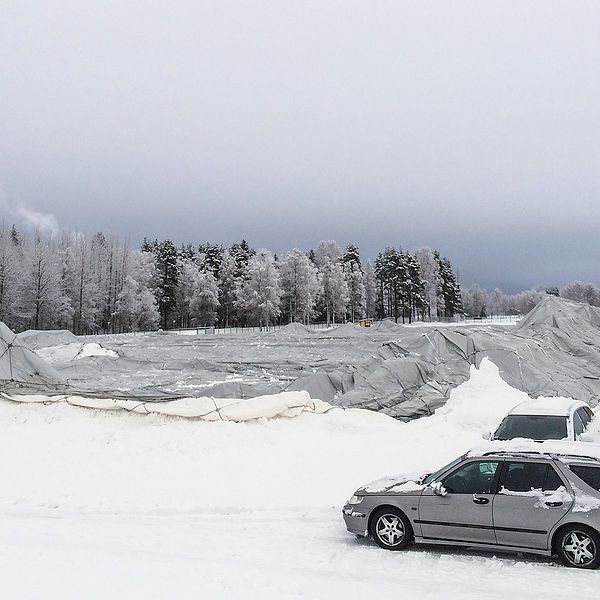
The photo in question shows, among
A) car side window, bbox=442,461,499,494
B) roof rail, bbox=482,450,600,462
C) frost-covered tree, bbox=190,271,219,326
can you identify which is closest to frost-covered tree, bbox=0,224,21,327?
frost-covered tree, bbox=190,271,219,326

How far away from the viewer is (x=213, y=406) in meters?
13.7

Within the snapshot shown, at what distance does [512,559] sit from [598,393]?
1672 cm

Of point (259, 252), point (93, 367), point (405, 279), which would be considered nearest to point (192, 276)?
point (259, 252)

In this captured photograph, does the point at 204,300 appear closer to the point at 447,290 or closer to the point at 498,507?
the point at 447,290

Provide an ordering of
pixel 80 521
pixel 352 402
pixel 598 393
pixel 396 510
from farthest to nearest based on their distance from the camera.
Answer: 1. pixel 598 393
2. pixel 352 402
3. pixel 80 521
4. pixel 396 510

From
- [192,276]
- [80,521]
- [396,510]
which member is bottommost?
[80,521]

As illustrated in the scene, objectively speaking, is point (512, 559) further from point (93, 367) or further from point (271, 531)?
point (93, 367)

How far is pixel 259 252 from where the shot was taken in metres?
90.6

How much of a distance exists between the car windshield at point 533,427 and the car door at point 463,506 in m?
4.25

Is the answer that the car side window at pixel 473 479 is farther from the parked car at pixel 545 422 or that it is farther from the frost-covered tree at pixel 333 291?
the frost-covered tree at pixel 333 291

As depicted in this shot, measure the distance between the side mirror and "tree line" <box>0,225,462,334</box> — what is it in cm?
6534

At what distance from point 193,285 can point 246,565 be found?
81.0 meters

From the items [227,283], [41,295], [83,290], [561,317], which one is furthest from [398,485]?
[227,283]

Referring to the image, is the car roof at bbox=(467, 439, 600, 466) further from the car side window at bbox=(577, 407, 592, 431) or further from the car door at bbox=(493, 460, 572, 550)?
the car side window at bbox=(577, 407, 592, 431)
